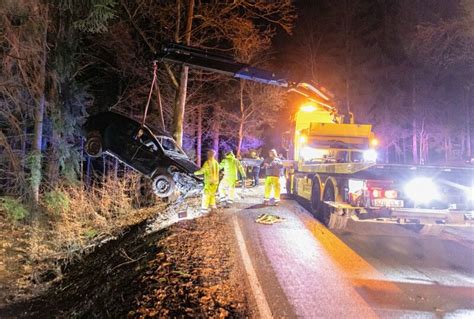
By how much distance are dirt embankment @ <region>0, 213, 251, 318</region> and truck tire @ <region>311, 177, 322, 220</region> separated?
2833mm

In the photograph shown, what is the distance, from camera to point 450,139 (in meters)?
36.4

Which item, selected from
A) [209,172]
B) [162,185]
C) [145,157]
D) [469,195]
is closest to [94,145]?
[145,157]

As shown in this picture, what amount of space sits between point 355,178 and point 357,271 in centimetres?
238

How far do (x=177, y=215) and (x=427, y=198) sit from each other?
228 inches

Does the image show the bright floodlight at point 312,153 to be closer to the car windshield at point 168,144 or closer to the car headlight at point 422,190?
the car windshield at point 168,144

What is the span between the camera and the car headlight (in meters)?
Answer: 7.69

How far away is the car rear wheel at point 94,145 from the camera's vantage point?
9883mm

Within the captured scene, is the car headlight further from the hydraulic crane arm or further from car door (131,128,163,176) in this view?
car door (131,128,163,176)

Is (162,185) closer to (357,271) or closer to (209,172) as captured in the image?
(209,172)

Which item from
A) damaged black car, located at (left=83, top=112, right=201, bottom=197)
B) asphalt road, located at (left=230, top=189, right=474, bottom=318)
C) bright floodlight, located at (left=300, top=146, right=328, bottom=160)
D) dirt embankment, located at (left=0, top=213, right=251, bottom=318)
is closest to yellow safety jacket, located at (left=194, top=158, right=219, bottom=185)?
damaged black car, located at (left=83, top=112, right=201, bottom=197)

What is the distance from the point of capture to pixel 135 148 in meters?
10.1

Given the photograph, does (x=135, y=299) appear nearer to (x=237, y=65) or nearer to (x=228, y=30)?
(x=237, y=65)

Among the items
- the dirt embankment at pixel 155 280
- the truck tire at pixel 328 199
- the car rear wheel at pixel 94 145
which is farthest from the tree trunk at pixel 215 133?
the dirt embankment at pixel 155 280

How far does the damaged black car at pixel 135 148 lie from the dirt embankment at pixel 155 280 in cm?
132
